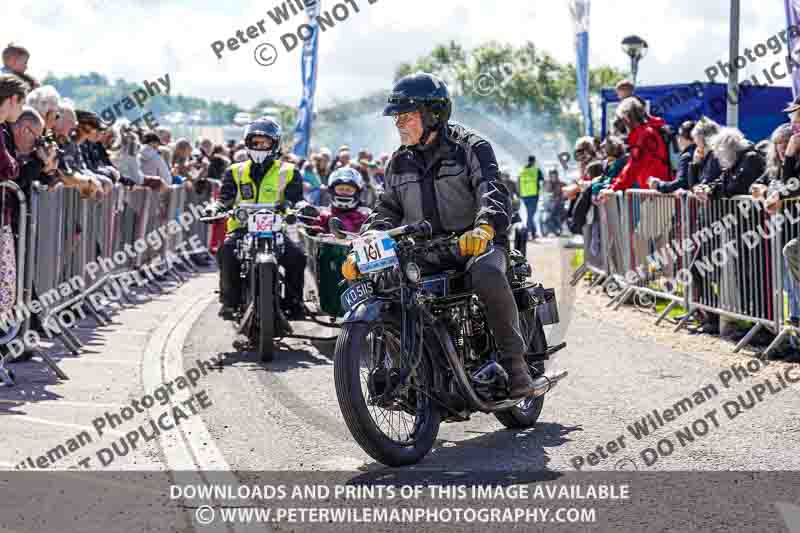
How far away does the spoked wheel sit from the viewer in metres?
6.23

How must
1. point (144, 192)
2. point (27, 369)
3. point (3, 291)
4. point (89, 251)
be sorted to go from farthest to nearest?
point (144, 192) < point (89, 251) < point (27, 369) < point (3, 291)

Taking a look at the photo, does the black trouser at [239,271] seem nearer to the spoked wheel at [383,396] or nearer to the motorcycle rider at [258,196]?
the motorcycle rider at [258,196]

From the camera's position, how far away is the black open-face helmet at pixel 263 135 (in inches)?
463

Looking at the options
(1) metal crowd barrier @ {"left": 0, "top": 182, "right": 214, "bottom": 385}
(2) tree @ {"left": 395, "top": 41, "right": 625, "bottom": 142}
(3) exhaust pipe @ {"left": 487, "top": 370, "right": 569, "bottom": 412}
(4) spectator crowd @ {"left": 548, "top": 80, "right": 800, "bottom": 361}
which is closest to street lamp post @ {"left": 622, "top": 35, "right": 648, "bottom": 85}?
(4) spectator crowd @ {"left": 548, "top": 80, "right": 800, "bottom": 361}

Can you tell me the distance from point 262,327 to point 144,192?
246 inches

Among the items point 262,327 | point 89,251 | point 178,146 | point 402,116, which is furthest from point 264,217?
point 178,146

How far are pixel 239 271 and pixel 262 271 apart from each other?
757 mm

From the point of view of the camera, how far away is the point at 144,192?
16.4 metres

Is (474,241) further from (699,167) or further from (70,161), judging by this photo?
(699,167)

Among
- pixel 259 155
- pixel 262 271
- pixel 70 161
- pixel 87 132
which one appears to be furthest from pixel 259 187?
pixel 87 132

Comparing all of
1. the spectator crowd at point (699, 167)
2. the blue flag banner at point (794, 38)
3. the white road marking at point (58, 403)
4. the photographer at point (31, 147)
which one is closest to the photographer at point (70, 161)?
the photographer at point (31, 147)

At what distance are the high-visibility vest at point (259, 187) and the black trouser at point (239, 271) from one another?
259mm

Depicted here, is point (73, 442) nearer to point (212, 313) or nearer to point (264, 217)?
point (264, 217)

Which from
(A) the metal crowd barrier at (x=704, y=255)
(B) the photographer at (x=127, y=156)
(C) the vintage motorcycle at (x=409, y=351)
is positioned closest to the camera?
(C) the vintage motorcycle at (x=409, y=351)
